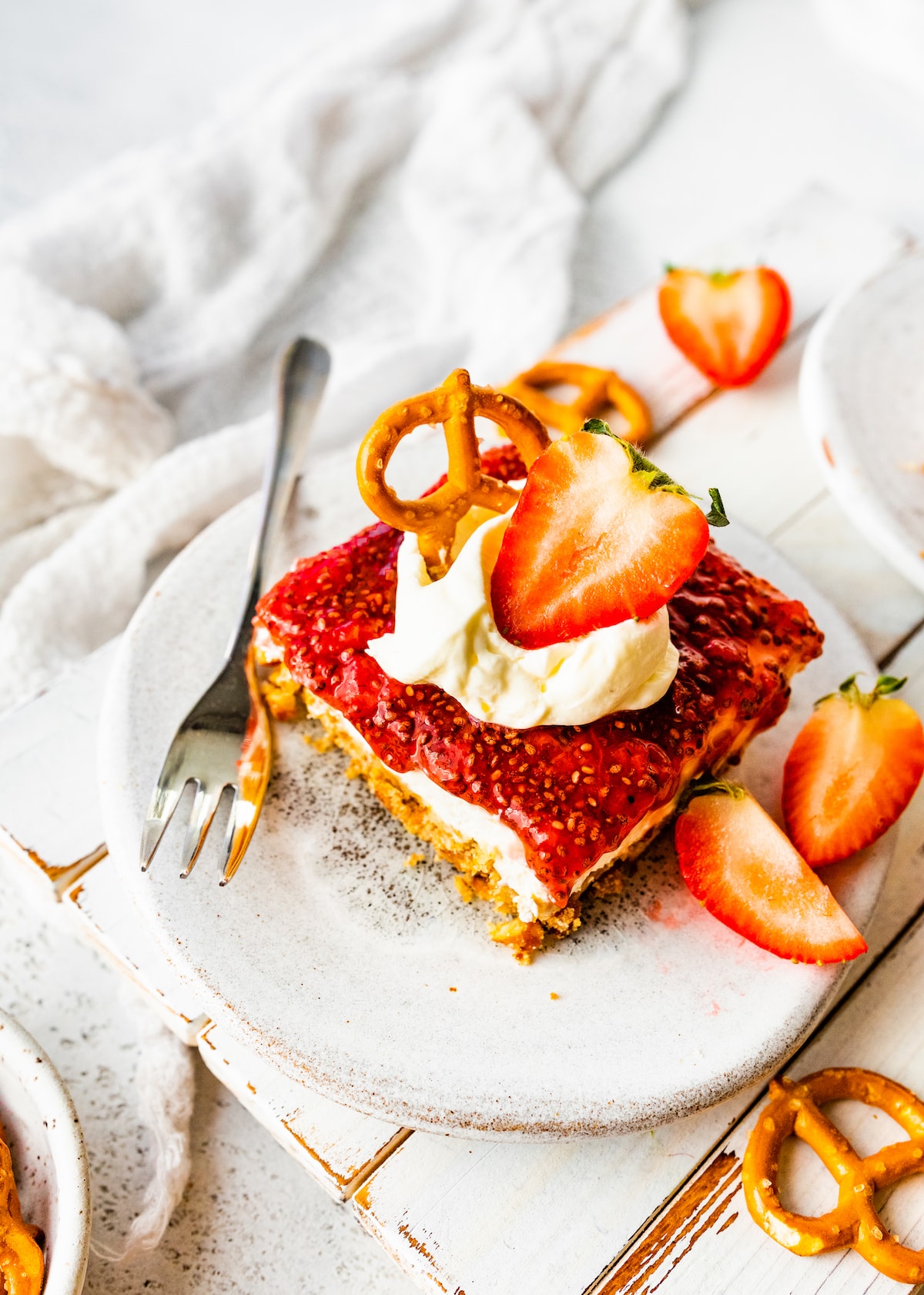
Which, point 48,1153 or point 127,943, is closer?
point 48,1153

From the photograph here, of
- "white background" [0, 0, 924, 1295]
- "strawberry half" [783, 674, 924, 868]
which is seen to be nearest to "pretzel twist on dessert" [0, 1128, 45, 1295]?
"strawberry half" [783, 674, 924, 868]

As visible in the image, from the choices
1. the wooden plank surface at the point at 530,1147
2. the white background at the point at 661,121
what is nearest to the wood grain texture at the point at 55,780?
the wooden plank surface at the point at 530,1147

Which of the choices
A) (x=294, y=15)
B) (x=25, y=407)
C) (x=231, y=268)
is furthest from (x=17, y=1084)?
(x=294, y=15)

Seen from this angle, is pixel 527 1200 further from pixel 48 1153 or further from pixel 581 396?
pixel 581 396

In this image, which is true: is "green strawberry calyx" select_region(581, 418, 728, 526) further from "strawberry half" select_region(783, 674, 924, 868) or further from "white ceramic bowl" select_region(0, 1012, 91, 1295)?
"white ceramic bowl" select_region(0, 1012, 91, 1295)

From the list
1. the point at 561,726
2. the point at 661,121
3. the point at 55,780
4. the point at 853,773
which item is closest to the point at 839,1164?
the point at 853,773

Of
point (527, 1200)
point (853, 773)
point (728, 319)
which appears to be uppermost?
point (728, 319)
